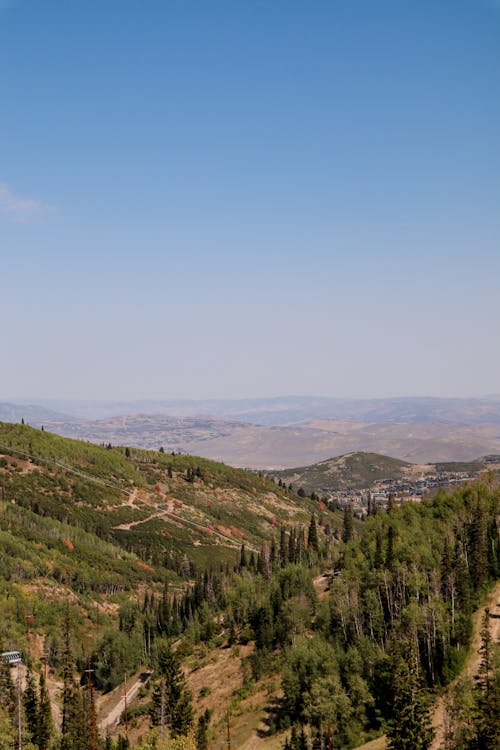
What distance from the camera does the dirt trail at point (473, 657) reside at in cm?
9144

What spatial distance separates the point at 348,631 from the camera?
401ft

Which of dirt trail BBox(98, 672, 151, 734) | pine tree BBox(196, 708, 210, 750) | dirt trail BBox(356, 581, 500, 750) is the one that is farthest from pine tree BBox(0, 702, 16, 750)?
dirt trail BBox(356, 581, 500, 750)

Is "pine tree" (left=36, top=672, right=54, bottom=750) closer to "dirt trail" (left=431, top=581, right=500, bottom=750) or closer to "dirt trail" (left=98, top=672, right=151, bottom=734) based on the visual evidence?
"dirt trail" (left=98, top=672, right=151, bottom=734)

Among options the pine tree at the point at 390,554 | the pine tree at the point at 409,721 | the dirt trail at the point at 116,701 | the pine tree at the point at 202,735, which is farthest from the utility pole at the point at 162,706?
the pine tree at the point at 390,554

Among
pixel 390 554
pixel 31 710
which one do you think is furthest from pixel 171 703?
pixel 390 554

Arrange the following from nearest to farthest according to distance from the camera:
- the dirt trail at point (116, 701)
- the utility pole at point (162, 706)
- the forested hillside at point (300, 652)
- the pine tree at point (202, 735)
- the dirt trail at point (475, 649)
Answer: the dirt trail at point (475, 649) < the forested hillside at point (300, 652) < the pine tree at point (202, 735) < the utility pole at point (162, 706) < the dirt trail at point (116, 701)

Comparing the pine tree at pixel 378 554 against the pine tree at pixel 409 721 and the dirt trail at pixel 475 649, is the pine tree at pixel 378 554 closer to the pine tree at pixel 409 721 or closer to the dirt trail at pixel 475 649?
the dirt trail at pixel 475 649

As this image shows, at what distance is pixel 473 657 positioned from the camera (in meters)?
107

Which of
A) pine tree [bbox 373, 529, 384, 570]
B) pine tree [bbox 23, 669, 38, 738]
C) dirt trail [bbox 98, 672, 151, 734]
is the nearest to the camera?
pine tree [bbox 23, 669, 38, 738]

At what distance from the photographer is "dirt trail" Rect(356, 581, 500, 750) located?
91438 mm

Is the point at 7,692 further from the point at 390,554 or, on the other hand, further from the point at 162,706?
the point at 390,554

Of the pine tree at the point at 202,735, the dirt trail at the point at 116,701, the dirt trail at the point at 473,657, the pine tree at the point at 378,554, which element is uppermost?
the pine tree at the point at 378,554

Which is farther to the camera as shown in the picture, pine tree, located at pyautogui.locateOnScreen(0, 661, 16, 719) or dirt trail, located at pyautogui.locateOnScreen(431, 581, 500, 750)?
pine tree, located at pyautogui.locateOnScreen(0, 661, 16, 719)

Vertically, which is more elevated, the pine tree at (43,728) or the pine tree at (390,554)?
the pine tree at (390,554)
